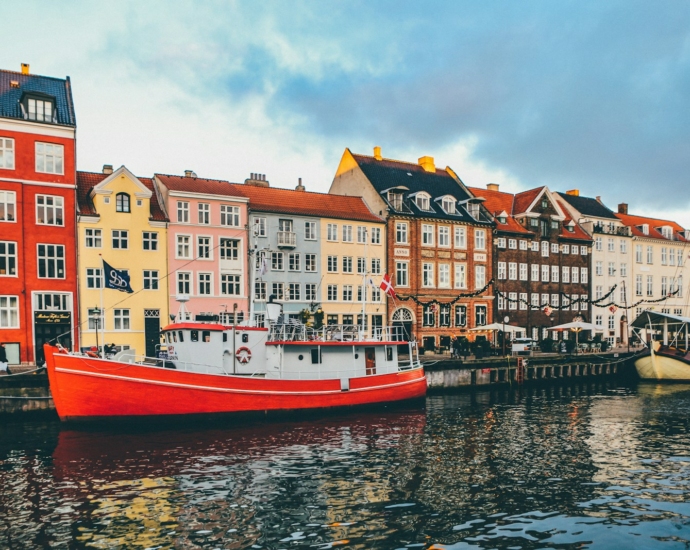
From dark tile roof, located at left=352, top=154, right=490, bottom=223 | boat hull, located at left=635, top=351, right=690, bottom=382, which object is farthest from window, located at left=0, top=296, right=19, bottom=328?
boat hull, located at left=635, top=351, right=690, bottom=382

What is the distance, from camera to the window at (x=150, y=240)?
150 feet

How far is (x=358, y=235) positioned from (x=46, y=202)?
25.1 m

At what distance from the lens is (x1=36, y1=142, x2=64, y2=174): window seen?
41.7 meters

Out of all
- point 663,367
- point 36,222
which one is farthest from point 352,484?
point 663,367

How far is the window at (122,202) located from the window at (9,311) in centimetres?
912

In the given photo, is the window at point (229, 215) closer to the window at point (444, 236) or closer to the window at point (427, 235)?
the window at point (427, 235)

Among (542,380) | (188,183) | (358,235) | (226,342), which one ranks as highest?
(188,183)

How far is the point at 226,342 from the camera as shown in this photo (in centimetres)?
3312

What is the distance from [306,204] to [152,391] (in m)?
27.7

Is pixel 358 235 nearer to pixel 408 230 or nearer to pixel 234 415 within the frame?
pixel 408 230

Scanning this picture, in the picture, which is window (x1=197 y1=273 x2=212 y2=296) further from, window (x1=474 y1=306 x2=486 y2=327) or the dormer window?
window (x1=474 y1=306 x2=486 y2=327)

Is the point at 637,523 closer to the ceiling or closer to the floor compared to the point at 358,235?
closer to the floor

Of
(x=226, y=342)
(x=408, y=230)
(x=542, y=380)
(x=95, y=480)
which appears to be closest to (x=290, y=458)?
(x=95, y=480)

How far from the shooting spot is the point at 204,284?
47844 mm
